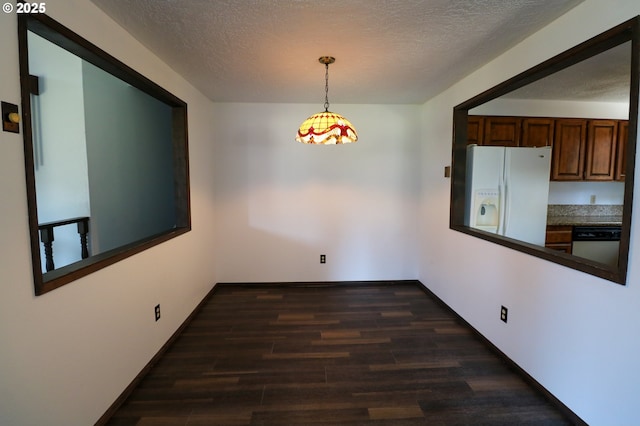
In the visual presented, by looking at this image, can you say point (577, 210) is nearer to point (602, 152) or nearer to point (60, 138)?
point (602, 152)

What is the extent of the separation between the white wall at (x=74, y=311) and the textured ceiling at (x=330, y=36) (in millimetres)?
250

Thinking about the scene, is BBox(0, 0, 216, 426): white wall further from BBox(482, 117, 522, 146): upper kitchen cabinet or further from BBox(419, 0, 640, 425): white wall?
BBox(482, 117, 522, 146): upper kitchen cabinet

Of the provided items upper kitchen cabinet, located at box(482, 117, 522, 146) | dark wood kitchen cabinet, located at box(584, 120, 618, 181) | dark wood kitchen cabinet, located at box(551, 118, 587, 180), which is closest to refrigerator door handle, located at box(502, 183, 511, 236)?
upper kitchen cabinet, located at box(482, 117, 522, 146)

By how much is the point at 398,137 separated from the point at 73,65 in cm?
385

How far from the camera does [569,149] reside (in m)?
3.55

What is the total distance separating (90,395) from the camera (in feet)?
5.33

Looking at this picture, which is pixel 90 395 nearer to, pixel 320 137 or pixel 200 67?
pixel 320 137

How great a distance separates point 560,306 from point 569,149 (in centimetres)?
269

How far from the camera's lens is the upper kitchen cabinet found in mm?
3443

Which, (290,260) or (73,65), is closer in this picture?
(73,65)

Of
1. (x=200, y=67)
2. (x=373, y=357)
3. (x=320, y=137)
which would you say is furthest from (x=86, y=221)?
(x=373, y=357)

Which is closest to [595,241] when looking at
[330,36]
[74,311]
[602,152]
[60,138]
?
[602,152]

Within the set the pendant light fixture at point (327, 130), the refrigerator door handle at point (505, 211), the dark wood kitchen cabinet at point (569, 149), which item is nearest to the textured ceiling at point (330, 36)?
the pendant light fixture at point (327, 130)

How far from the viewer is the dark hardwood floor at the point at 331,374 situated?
1.80 metres
